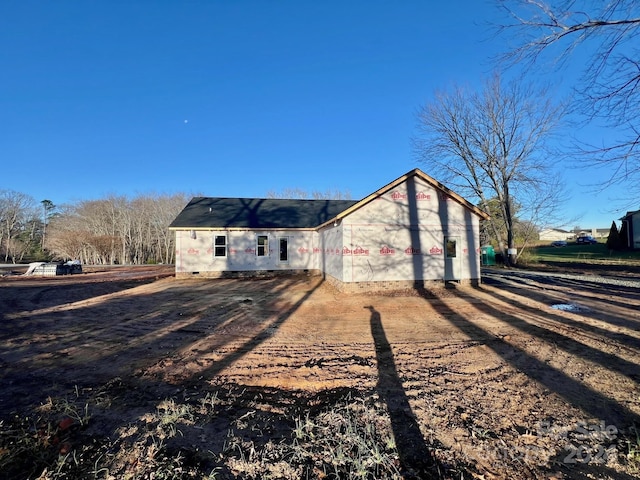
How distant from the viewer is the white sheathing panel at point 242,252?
17.4 meters

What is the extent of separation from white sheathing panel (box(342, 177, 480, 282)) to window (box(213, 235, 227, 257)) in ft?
28.4

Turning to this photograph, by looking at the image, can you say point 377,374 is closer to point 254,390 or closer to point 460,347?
point 254,390

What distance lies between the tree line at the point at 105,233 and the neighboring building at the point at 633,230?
52290mm

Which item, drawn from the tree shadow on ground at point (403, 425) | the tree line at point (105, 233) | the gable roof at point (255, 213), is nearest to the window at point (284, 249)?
the gable roof at point (255, 213)

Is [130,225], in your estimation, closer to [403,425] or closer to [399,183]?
[399,183]

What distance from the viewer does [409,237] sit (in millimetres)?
12750

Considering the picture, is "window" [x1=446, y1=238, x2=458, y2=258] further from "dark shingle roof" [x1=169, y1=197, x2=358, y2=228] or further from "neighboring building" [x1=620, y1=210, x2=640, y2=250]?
"neighboring building" [x1=620, y1=210, x2=640, y2=250]

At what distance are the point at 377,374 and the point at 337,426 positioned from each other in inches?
57.1

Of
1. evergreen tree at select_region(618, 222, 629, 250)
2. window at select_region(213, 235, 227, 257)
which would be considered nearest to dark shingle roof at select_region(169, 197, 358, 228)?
window at select_region(213, 235, 227, 257)

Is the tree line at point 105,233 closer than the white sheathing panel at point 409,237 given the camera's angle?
No

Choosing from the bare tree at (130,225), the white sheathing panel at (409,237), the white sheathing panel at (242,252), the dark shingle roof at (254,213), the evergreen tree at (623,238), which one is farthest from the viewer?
the bare tree at (130,225)

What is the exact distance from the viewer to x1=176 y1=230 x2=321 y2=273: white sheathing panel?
17.4 m

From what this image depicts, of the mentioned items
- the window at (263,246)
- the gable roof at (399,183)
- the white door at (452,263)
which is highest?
the gable roof at (399,183)

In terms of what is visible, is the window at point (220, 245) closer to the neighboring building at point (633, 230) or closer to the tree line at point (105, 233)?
the tree line at point (105, 233)
